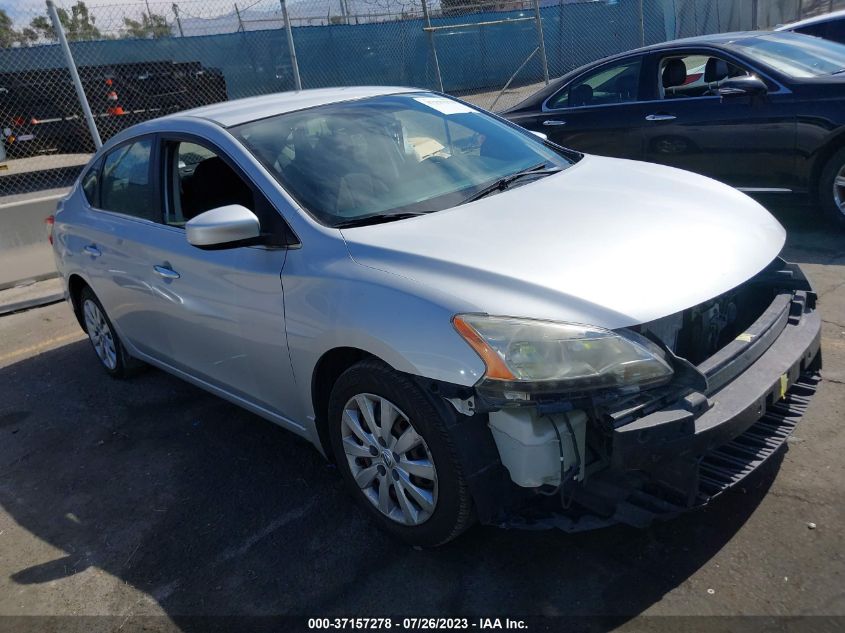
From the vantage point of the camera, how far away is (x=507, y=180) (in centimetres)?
359

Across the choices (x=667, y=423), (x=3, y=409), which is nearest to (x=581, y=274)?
(x=667, y=423)

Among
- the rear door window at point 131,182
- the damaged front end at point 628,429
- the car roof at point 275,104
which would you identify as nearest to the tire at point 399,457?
the damaged front end at point 628,429

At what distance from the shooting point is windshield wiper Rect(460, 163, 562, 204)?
3.42 meters

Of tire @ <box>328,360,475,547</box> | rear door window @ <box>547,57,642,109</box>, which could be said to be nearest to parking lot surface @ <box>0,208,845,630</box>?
tire @ <box>328,360,475,547</box>

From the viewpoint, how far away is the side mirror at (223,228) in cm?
311

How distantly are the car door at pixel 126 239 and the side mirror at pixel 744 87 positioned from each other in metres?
4.48

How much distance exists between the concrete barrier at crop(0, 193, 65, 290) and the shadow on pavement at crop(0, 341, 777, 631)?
3.74 metres

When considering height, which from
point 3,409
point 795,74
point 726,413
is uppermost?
point 795,74

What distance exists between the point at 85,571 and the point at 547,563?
6.49ft

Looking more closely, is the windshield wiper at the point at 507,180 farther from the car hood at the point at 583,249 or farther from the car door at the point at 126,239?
the car door at the point at 126,239

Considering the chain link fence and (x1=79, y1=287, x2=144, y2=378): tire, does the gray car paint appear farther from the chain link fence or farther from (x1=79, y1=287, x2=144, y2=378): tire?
the chain link fence

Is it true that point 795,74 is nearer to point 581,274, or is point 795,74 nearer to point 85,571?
point 581,274

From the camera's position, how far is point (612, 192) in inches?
133

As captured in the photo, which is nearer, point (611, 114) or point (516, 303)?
point (516, 303)
